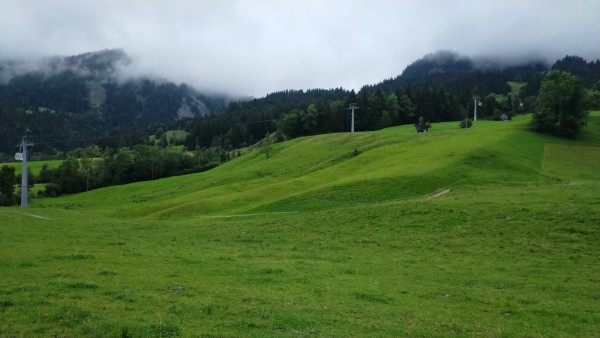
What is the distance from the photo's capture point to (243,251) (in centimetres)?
3005

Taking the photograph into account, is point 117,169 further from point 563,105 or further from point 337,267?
point 337,267

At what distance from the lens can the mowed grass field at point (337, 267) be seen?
14.6 m

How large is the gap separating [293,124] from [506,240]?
14592 cm

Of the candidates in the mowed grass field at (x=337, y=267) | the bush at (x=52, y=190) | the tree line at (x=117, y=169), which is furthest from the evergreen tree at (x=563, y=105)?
the bush at (x=52, y=190)

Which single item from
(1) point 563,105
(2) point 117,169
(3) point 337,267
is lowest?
(3) point 337,267

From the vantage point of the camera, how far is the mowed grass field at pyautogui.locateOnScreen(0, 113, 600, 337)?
48.0 feet

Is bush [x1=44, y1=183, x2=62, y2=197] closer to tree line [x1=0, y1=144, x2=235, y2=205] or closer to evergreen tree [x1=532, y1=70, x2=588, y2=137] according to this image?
tree line [x1=0, y1=144, x2=235, y2=205]

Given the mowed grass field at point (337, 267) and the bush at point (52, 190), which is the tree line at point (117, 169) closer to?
the bush at point (52, 190)

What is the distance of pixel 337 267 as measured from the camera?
2512cm

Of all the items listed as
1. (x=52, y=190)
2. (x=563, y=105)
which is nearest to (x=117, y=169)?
(x=52, y=190)

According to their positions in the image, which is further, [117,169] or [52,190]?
[117,169]

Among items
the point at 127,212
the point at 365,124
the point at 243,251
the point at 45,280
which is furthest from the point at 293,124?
the point at 45,280

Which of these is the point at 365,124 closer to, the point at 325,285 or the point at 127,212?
the point at 127,212

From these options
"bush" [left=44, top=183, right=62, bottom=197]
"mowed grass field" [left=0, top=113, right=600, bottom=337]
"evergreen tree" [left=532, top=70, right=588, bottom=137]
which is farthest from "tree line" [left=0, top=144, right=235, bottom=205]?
"evergreen tree" [left=532, top=70, right=588, bottom=137]
